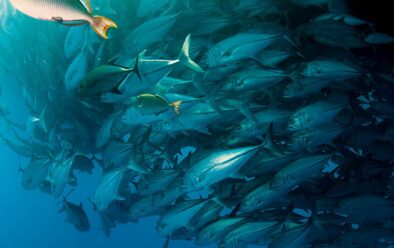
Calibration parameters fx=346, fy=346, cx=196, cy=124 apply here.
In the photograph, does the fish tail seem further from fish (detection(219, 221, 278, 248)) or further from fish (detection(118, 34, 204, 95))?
fish (detection(219, 221, 278, 248))

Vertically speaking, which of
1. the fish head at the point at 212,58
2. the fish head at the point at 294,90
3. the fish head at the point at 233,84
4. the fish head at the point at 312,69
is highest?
the fish head at the point at 212,58

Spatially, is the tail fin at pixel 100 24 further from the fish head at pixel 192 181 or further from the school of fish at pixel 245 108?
the fish head at pixel 192 181

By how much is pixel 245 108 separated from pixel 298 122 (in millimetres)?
523

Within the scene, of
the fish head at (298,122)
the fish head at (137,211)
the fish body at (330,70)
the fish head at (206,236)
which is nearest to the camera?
the fish body at (330,70)

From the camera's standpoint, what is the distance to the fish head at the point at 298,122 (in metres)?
3.30

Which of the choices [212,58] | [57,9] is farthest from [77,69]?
[57,9]

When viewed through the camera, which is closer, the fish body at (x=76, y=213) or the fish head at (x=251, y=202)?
the fish head at (x=251, y=202)

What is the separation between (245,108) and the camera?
3.41m

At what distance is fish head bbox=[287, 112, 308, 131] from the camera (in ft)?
10.8

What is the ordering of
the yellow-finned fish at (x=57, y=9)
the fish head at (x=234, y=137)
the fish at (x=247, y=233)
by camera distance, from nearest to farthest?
the yellow-finned fish at (x=57, y=9), the fish head at (x=234, y=137), the fish at (x=247, y=233)

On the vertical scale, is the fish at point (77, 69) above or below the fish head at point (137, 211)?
above

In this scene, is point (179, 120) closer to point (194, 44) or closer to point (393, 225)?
point (194, 44)

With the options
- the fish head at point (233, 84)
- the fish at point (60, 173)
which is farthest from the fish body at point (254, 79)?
the fish at point (60, 173)

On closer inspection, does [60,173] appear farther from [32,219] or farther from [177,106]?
[32,219]
